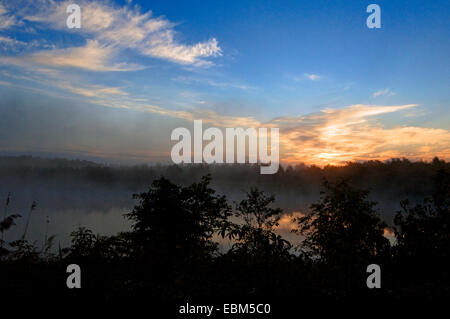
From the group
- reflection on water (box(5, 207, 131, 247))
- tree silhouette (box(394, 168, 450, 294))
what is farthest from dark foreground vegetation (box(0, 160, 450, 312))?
reflection on water (box(5, 207, 131, 247))

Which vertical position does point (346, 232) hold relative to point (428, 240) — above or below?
above

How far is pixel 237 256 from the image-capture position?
763 centimetres

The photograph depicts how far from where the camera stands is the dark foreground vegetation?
577 cm

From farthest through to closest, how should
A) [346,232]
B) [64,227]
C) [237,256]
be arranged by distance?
1. [64,227]
2. [346,232]
3. [237,256]

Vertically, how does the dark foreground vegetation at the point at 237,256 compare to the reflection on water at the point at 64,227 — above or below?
above

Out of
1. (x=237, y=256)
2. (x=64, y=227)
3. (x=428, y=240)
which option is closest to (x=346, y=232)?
(x=428, y=240)

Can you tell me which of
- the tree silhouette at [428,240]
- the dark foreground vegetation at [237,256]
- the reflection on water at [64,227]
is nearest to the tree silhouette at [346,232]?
the dark foreground vegetation at [237,256]

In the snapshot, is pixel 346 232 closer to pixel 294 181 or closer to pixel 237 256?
pixel 237 256

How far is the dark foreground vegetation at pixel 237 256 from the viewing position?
5773mm

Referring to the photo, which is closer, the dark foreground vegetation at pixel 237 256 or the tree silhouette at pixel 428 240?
the dark foreground vegetation at pixel 237 256

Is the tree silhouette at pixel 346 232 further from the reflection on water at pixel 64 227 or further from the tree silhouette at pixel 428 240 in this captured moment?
the reflection on water at pixel 64 227
